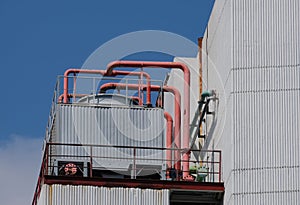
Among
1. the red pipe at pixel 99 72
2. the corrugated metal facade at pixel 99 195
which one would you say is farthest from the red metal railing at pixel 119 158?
the red pipe at pixel 99 72

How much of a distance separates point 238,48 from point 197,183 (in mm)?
5147

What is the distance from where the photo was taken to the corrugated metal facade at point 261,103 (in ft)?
144

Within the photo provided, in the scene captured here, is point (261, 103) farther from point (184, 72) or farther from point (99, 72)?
point (99, 72)

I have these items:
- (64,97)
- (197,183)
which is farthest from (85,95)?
(197,183)

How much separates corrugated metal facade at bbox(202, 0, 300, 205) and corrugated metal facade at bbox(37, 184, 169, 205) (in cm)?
268

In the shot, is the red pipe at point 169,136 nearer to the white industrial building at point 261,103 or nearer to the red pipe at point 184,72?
the red pipe at point 184,72

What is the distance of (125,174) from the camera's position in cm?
4784

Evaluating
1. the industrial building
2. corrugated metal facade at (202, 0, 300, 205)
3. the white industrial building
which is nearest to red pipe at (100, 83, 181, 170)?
the industrial building

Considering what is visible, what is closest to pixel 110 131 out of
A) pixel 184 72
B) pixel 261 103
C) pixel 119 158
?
pixel 119 158

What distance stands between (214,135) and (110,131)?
13.3 feet

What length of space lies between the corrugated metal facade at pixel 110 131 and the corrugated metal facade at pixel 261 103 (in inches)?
134

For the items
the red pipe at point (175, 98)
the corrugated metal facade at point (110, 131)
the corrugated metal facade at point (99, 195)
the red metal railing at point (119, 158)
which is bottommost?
the corrugated metal facade at point (99, 195)

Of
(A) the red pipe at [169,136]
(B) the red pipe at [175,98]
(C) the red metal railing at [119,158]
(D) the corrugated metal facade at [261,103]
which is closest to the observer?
(D) the corrugated metal facade at [261,103]

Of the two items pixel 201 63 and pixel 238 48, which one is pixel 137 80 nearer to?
pixel 201 63
